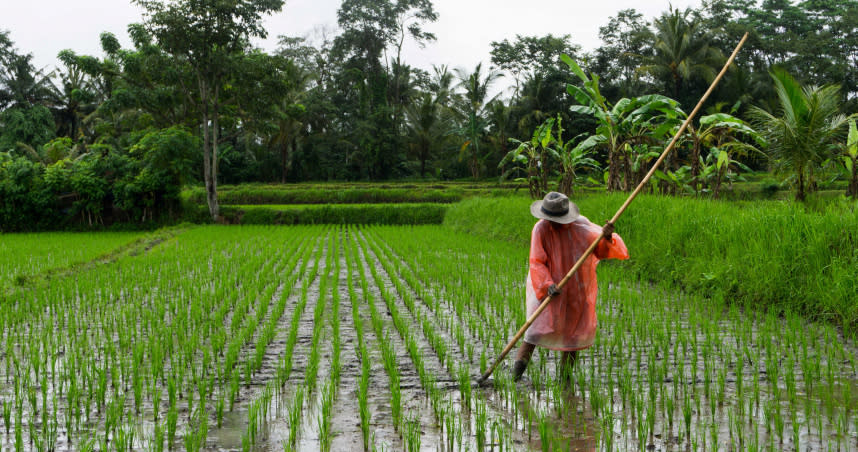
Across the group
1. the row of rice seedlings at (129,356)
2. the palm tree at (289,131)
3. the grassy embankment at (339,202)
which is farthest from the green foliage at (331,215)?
the row of rice seedlings at (129,356)

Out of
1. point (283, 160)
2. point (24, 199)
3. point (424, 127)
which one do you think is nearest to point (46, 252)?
point (24, 199)

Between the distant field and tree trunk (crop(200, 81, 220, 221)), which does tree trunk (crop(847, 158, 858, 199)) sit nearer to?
the distant field

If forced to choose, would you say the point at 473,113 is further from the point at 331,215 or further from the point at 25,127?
the point at 25,127

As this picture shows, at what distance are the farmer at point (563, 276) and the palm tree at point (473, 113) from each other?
83.1 feet

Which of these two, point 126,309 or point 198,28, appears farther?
point 198,28

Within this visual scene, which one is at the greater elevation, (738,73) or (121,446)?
(738,73)

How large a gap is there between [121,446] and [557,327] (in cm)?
215

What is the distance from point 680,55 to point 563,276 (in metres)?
26.8

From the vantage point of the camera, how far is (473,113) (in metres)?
29.2

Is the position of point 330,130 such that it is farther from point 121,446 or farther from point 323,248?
point 121,446

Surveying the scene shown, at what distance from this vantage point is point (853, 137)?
33.8 feet

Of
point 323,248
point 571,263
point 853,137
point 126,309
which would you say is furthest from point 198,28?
point 571,263

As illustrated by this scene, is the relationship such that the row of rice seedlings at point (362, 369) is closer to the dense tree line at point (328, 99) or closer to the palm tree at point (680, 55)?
the dense tree line at point (328, 99)

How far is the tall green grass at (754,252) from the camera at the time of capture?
492 cm
